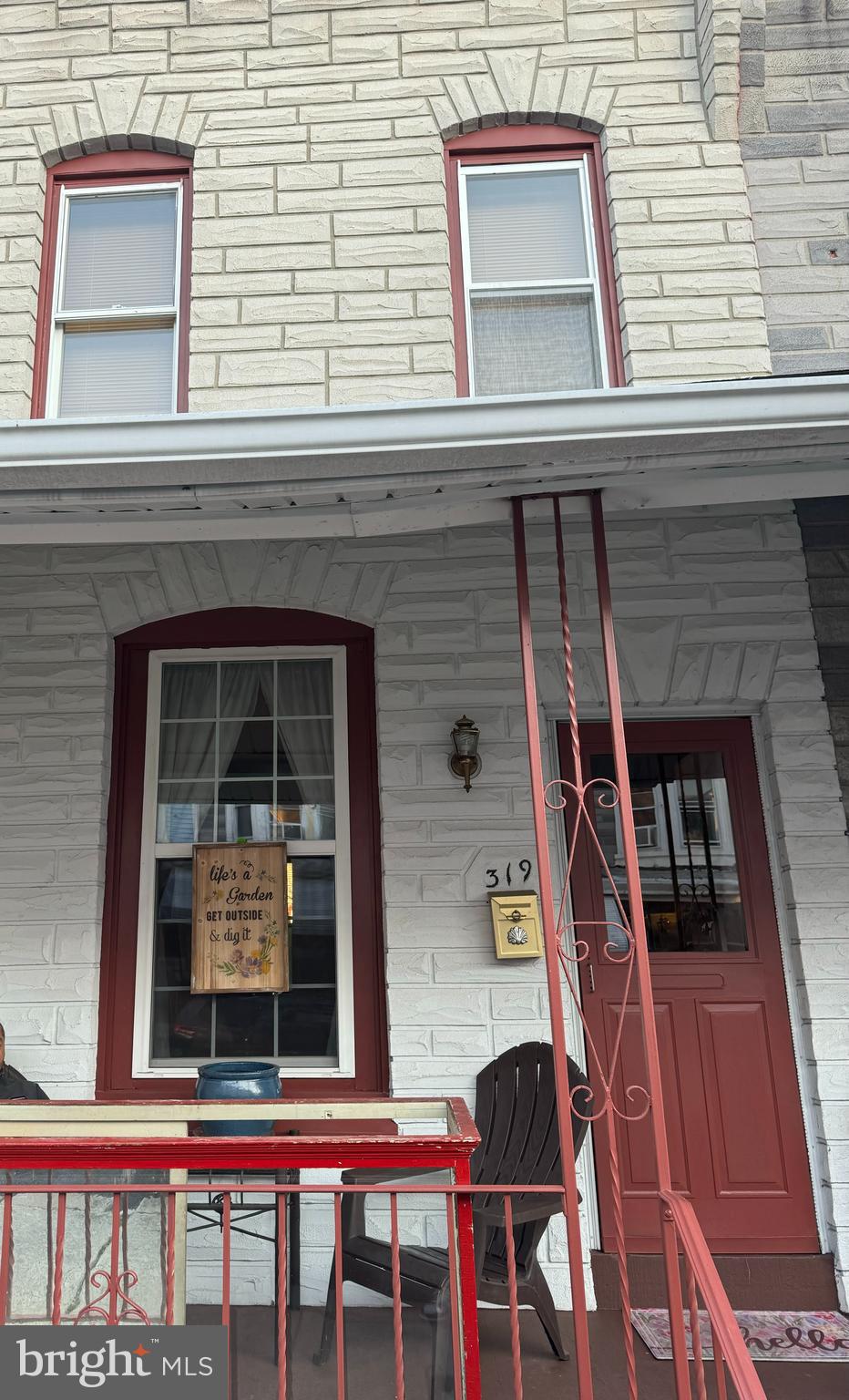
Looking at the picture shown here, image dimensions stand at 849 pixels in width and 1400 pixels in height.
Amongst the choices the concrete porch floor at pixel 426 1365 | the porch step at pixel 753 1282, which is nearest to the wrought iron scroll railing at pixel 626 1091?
the concrete porch floor at pixel 426 1365

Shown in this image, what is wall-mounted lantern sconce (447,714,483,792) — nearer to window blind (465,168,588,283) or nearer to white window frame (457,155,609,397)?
white window frame (457,155,609,397)

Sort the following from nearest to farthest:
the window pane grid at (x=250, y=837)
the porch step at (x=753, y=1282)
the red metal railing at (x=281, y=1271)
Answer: the red metal railing at (x=281, y=1271) → the porch step at (x=753, y=1282) → the window pane grid at (x=250, y=837)

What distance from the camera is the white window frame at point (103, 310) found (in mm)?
5000

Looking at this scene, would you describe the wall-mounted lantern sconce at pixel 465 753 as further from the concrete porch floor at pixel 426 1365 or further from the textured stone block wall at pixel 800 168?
the textured stone block wall at pixel 800 168

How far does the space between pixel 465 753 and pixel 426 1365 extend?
2441mm

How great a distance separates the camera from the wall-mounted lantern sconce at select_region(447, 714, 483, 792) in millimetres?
4492

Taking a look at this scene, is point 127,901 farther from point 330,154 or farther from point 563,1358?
point 330,154

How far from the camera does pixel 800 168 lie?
16.3 ft

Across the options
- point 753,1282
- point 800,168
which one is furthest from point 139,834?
point 800,168

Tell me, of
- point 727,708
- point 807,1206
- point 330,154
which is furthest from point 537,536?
point 807,1206

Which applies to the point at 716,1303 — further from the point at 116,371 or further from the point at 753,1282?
the point at 116,371

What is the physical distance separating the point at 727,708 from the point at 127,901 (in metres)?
2.90

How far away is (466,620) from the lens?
4715 mm

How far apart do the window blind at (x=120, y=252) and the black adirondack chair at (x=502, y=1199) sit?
404 cm
